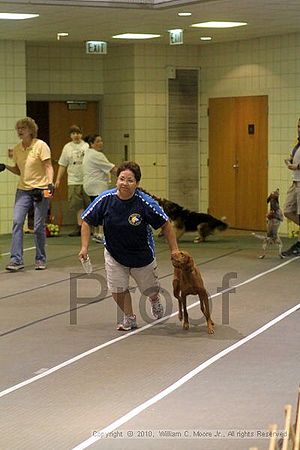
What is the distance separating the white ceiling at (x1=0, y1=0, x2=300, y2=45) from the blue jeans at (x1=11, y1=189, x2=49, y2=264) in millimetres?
2218

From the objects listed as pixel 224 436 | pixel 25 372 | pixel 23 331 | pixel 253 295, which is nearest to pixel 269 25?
pixel 253 295

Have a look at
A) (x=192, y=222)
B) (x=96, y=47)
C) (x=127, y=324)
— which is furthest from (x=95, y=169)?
(x=127, y=324)

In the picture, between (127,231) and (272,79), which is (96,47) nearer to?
(272,79)

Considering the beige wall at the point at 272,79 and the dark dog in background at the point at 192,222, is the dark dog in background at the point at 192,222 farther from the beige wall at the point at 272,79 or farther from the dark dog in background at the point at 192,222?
the beige wall at the point at 272,79

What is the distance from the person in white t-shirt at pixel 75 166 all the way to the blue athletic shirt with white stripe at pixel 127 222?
22.3ft

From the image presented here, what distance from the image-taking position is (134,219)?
808 centimetres

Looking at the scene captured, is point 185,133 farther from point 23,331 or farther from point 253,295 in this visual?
point 23,331

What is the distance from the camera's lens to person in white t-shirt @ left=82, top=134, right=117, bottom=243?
45.7 ft

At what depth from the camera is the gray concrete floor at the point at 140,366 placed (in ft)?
18.6

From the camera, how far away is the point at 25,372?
7.02m

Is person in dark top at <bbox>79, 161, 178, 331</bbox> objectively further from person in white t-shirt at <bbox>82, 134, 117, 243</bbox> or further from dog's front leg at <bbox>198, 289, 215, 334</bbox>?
person in white t-shirt at <bbox>82, 134, 117, 243</bbox>

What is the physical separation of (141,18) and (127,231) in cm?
545

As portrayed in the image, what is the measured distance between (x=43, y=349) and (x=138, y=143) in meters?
8.92

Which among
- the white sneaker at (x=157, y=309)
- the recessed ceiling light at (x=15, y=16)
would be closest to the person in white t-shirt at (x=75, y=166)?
the recessed ceiling light at (x=15, y=16)
